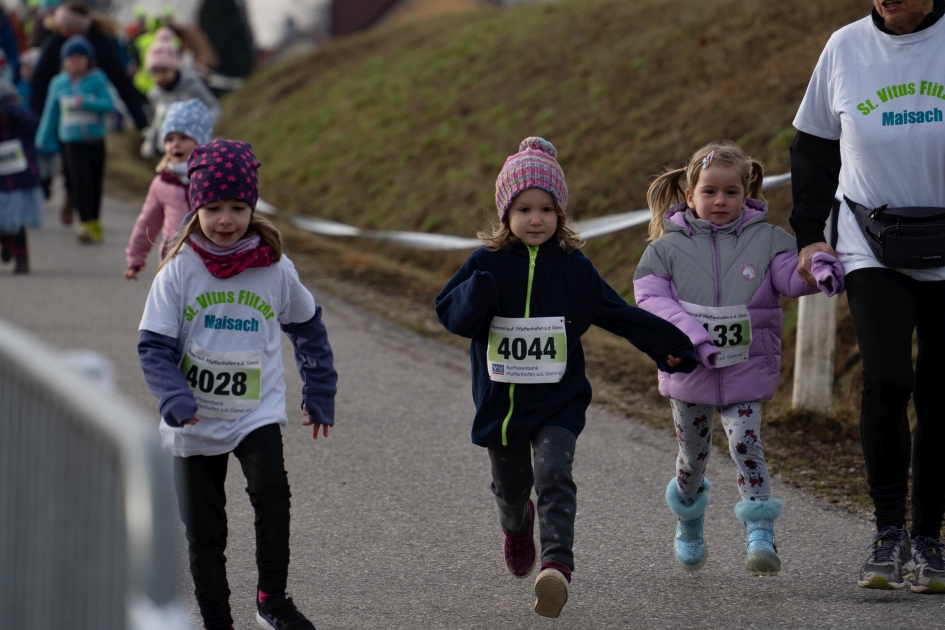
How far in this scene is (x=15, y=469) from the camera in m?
2.16

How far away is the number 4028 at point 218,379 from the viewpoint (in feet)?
12.8

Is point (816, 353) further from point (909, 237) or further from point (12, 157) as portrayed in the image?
point (12, 157)

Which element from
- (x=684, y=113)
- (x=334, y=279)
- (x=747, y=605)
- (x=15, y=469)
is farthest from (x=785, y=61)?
(x=15, y=469)

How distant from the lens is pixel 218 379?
3912 mm

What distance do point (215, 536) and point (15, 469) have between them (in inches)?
72.0

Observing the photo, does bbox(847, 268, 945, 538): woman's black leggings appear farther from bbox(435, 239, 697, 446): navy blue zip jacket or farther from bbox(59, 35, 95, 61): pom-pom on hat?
→ bbox(59, 35, 95, 61): pom-pom on hat

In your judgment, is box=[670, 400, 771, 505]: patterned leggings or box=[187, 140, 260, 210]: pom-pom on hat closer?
box=[187, 140, 260, 210]: pom-pom on hat

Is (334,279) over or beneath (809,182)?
beneath

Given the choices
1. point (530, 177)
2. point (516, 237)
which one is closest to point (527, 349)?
point (516, 237)

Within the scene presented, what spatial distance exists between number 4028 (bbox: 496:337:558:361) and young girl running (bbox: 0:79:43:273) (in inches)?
330

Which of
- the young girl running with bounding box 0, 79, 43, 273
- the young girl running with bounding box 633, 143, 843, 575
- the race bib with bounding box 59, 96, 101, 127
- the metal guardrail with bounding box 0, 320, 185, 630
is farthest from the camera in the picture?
the race bib with bounding box 59, 96, 101, 127

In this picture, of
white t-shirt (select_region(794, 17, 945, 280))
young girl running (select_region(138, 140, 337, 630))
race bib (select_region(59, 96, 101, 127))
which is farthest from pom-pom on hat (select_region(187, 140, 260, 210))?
race bib (select_region(59, 96, 101, 127))

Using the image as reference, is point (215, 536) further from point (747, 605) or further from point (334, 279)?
point (334, 279)

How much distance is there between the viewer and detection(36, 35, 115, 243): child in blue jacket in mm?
12289
